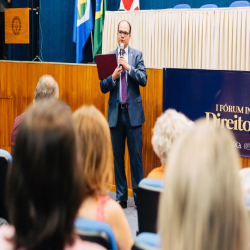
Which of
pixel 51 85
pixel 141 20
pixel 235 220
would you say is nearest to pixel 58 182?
pixel 235 220

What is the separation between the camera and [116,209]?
162 centimetres

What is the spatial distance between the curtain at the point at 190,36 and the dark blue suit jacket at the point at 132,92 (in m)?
→ 3.21

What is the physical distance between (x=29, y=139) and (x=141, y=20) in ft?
24.7

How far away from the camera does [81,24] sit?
952 cm

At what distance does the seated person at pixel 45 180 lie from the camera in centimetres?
103

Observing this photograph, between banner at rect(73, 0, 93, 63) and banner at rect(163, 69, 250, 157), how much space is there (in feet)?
17.2

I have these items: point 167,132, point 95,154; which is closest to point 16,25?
point 167,132

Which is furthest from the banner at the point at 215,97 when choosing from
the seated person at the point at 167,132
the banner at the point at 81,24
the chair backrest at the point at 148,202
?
the banner at the point at 81,24

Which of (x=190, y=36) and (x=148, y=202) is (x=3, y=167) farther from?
(x=190, y=36)

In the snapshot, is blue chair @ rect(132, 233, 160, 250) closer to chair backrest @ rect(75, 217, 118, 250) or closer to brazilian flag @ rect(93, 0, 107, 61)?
chair backrest @ rect(75, 217, 118, 250)

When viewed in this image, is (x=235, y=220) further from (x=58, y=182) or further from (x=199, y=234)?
(x=58, y=182)

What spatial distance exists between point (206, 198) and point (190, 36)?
7093 mm

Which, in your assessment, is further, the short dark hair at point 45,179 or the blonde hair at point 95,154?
the blonde hair at point 95,154

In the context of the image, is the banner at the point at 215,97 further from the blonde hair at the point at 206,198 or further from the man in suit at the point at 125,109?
the blonde hair at the point at 206,198
